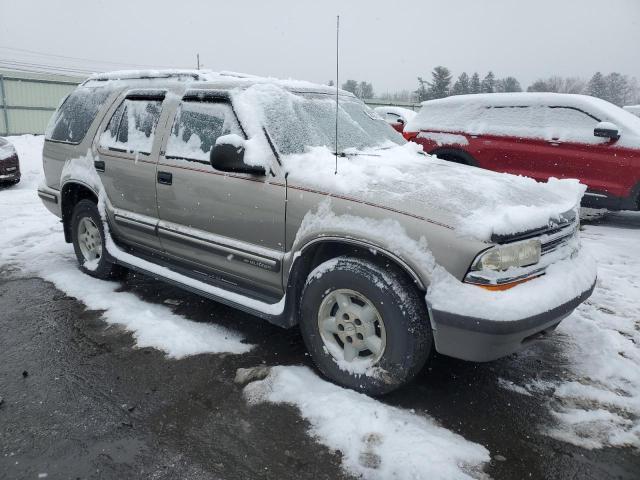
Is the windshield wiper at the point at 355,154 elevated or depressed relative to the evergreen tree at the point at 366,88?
depressed

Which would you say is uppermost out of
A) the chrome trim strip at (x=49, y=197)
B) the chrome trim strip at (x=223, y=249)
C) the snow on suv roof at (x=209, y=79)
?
the snow on suv roof at (x=209, y=79)

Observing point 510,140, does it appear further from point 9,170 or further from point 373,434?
point 9,170

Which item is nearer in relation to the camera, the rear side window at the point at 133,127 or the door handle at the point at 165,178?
the door handle at the point at 165,178

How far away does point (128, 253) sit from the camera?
4316mm

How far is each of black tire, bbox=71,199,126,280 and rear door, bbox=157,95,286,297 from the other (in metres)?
0.99

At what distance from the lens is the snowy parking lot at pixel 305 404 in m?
2.38

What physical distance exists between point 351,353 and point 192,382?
99 centimetres

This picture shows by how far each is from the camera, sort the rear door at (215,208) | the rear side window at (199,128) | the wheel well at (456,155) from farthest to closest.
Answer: the wheel well at (456,155) < the rear side window at (199,128) < the rear door at (215,208)

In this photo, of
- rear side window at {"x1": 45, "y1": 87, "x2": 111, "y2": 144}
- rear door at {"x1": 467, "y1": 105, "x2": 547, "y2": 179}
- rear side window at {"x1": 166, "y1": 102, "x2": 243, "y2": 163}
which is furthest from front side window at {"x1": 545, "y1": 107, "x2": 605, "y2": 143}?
rear side window at {"x1": 45, "y1": 87, "x2": 111, "y2": 144}

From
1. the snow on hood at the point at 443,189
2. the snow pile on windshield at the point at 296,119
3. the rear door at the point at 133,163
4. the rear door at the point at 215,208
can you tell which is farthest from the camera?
the rear door at the point at 133,163

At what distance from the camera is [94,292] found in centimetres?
446

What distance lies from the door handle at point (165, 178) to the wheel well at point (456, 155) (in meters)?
5.38

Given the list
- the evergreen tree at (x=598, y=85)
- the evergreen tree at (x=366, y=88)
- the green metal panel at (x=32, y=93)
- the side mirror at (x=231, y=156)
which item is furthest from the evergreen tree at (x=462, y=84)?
the side mirror at (x=231, y=156)

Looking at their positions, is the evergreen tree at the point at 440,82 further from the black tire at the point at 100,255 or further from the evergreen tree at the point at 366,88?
the black tire at the point at 100,255
